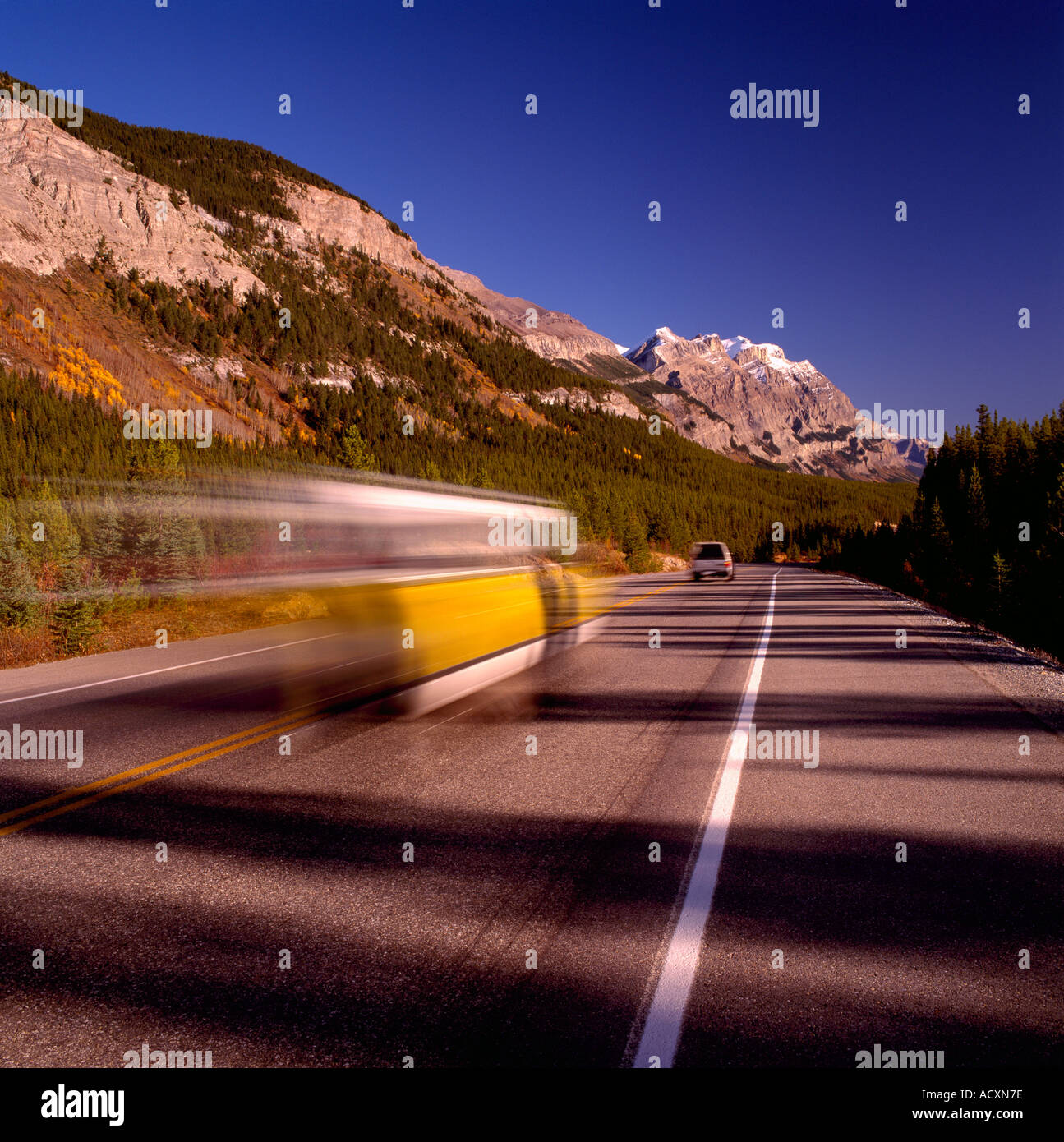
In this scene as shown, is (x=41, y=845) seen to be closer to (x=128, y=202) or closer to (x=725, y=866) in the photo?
(x=725, y=866)

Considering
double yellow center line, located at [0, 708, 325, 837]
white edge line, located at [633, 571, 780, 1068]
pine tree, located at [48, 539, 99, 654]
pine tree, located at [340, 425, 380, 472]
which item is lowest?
white edge line, located at [633, 571, 780, 1068]

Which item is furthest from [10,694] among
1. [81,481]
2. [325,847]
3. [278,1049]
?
[81,481]

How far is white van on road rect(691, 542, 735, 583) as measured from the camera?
33.4 m

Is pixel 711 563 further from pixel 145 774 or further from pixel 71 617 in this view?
pixel 145 774

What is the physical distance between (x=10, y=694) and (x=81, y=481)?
4229 cm

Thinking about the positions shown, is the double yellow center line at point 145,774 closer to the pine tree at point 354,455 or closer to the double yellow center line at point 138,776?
the double yellow center line at point 138,776

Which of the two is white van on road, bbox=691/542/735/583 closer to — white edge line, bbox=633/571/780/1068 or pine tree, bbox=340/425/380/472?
white edge line, bbox=633/571/780/1068

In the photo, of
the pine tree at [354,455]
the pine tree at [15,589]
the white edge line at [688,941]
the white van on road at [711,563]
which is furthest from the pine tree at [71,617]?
the pine tree at [354,455]

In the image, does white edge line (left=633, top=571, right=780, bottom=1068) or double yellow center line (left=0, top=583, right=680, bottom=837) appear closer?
white edge line (left=633, top=571, right=780, bottom=1068)

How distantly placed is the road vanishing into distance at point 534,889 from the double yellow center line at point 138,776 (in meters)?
0.03

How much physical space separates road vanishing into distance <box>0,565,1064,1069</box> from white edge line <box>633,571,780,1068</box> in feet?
0.04

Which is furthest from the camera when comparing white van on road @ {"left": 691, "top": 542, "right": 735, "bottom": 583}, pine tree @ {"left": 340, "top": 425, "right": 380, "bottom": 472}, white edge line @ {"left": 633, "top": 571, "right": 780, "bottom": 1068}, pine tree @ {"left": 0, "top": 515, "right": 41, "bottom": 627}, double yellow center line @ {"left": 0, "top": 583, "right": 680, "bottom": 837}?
pine tree @ {"left": 340, "top": 425, "right": 380, "bottom": 472}

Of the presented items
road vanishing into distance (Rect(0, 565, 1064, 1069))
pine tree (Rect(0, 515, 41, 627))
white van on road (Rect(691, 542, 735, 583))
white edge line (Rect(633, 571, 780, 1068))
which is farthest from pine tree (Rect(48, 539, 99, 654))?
white van on road (Rect(691, 542, 735, 583))

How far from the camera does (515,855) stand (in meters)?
3.71
